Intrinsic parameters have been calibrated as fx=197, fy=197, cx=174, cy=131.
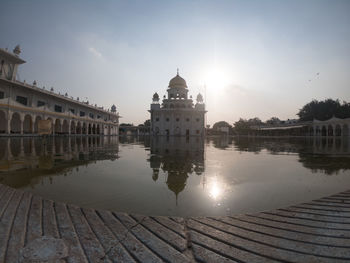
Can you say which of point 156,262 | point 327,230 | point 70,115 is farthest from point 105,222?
point 70,115

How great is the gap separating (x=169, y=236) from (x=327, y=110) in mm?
82375

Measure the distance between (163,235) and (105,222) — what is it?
935 millimetres

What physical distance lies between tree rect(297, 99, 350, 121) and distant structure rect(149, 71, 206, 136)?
41.0 meters

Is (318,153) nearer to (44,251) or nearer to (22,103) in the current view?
(44,251)

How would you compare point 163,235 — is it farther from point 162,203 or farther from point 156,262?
point 162,203

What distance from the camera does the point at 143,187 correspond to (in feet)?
17.0

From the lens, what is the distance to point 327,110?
6638 cm

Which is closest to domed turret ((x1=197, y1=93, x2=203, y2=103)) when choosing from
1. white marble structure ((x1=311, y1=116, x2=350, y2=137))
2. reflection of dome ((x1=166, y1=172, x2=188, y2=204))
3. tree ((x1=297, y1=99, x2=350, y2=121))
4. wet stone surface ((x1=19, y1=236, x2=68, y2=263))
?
white marble structure ((x1=311, y1=116, x2=350, y2=137))

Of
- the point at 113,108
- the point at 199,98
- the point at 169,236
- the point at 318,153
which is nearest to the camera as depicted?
the point at 169,236

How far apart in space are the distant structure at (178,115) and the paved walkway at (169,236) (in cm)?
5615

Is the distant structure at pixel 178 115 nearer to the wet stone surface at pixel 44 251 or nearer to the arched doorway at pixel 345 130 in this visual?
the arched doorway at pixel 345 130

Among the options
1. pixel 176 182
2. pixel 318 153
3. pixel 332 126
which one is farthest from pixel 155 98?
pixel 176 182

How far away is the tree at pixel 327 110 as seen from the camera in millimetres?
65312

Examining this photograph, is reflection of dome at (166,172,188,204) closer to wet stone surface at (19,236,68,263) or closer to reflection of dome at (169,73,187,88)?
wet stone surface at (19,236,68,263)
